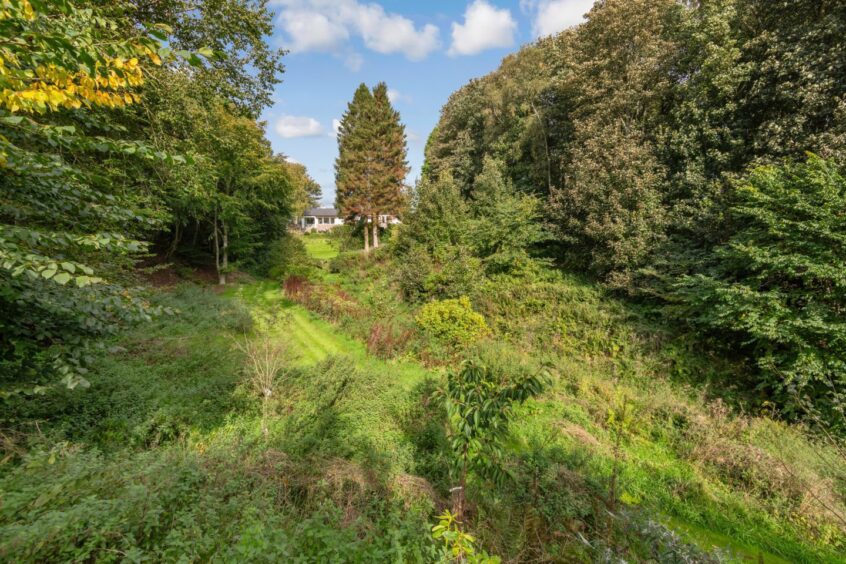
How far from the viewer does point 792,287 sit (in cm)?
737

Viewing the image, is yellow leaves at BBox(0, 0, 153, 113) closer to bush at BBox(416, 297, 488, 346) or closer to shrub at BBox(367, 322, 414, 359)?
shrub at BBox(367, 322, 414, 359)

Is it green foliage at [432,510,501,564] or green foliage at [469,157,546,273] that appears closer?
green foliage at [432,510,501,564]

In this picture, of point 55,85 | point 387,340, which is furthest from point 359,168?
point 55,85

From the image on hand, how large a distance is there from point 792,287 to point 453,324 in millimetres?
8272

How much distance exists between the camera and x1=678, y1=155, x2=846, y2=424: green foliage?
6.35 meters

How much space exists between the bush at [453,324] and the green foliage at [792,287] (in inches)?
232

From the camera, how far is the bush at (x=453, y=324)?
427 inches

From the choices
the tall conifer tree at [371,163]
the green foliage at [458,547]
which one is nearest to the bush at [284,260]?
the tall conifer tree at [371,163]

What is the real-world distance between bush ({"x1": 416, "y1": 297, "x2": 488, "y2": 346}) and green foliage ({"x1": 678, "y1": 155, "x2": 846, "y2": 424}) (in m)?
5.90

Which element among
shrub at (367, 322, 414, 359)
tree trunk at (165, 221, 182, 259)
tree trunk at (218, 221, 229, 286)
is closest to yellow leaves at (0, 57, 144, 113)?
shrub at (367, 322, 414, 359)

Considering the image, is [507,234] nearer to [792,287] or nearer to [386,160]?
[792,287]

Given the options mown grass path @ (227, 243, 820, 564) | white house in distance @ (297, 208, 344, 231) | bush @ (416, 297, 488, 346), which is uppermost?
white house in distance @ (297, 208, 344, 231)

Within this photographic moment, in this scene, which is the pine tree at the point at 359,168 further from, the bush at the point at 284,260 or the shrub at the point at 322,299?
the shrub at the point at 322,299

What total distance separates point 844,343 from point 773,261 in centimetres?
186
